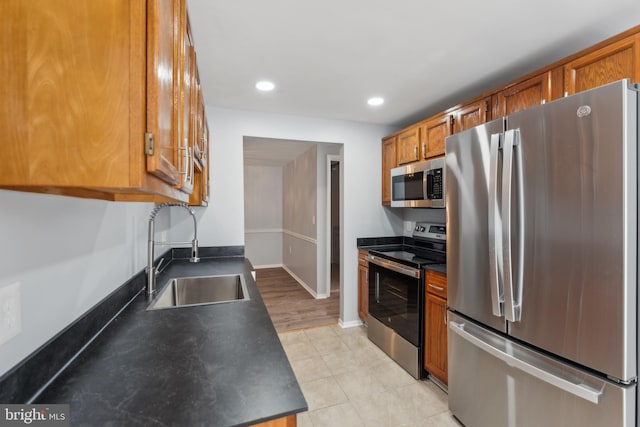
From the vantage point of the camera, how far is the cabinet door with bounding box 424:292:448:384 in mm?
2104

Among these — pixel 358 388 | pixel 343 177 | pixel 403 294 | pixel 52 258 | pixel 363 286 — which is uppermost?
pixel 343 177

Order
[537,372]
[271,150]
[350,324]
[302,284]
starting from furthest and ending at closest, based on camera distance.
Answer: [302,284]
[271,150]
[350,324]
[537,372]

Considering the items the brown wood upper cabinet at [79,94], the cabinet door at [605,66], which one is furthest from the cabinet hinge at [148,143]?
the cabinet door at [605,66]

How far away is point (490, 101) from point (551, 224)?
46.8 inches

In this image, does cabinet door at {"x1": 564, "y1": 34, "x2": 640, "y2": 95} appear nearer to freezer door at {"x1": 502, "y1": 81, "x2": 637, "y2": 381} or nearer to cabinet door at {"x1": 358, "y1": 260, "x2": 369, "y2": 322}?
freezer door at {"x1": 502, "y1": 81, "x2": 637, "y2": 381}

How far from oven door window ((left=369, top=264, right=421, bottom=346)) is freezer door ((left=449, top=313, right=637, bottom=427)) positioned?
44cm

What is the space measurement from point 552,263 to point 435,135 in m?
1.58

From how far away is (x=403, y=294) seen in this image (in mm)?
2475

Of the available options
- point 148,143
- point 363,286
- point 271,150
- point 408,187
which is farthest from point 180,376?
point 271,150

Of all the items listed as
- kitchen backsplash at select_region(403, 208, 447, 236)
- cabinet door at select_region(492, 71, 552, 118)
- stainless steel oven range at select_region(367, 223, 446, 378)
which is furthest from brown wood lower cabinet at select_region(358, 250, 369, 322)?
cabinet door at select_region(492, 71, 552, 118)

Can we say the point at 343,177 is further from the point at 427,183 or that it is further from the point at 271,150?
the point at 271,150

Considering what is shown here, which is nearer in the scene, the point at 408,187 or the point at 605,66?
the point at 605,66

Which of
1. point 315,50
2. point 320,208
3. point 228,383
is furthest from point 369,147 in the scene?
point 228,383

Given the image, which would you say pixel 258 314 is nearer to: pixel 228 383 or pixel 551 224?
pixel 228 383
